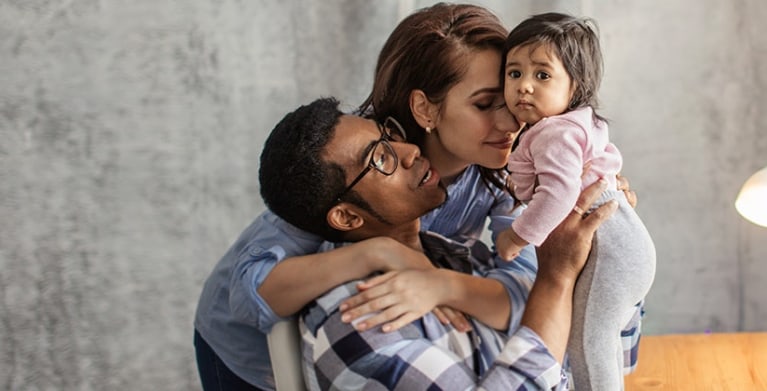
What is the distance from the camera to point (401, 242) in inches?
68.7

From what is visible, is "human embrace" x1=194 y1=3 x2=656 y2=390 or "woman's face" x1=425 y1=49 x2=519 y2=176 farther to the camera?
"woman's face" x1=425 y1=49 x2=519 y2=176

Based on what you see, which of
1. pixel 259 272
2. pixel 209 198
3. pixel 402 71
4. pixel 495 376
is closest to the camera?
pixel 495 376

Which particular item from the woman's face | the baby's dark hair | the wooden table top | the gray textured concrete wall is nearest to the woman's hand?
the woman's face

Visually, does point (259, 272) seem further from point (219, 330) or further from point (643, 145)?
point (643, 145)

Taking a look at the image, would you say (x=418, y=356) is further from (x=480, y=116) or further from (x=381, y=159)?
(x=480, y=116)

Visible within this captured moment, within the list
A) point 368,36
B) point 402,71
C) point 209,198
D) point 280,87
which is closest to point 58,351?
point 209,198

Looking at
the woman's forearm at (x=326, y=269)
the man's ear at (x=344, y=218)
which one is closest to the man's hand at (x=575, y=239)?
the woman's forearm at (x=326, y=269)

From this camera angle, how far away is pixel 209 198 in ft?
9.60

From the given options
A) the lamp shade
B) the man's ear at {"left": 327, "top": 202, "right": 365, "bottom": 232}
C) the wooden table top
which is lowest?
the wooden table top

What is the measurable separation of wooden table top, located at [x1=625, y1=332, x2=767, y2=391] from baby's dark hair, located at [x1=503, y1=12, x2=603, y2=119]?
76cm

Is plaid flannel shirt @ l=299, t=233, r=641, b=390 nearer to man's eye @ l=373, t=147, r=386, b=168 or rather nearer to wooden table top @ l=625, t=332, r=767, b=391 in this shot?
man's eye @ l=373, t=147, r=386, b=168

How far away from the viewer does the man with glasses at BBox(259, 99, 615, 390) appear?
1442mm

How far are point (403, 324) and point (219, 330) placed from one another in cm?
56

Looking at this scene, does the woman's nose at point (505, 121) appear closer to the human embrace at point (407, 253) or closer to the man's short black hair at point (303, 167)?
the human embrace at point (407, 253)
